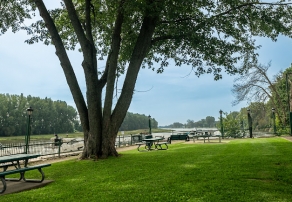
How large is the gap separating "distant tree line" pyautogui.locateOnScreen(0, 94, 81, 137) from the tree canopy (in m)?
71.4

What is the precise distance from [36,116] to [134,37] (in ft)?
289

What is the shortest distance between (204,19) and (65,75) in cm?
685

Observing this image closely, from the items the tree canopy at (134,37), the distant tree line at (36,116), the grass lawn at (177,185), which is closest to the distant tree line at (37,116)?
the distant tree line at (36,116)

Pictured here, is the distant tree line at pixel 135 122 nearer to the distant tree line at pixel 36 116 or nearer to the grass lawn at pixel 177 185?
the distant tree line at pixel 36 116

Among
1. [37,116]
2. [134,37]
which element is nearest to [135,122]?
[37,116]

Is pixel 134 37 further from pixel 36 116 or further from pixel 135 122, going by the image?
pixel 135 122

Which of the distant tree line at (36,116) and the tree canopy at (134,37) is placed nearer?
the tree canopy at (134,37)

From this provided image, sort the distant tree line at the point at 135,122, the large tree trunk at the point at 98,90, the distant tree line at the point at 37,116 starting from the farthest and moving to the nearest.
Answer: the distant tree line at the point at 135,122 < the distant tree line at the point at 37,116 < the large tree trunk at the point at 98,90

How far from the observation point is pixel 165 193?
520 centimetres

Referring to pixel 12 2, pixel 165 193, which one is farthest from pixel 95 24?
pixel 165 193

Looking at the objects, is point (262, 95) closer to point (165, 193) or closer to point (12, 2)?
point (12, 2)

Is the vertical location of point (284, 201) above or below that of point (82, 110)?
below

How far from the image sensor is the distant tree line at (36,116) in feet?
287

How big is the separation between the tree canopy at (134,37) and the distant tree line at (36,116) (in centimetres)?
7144
